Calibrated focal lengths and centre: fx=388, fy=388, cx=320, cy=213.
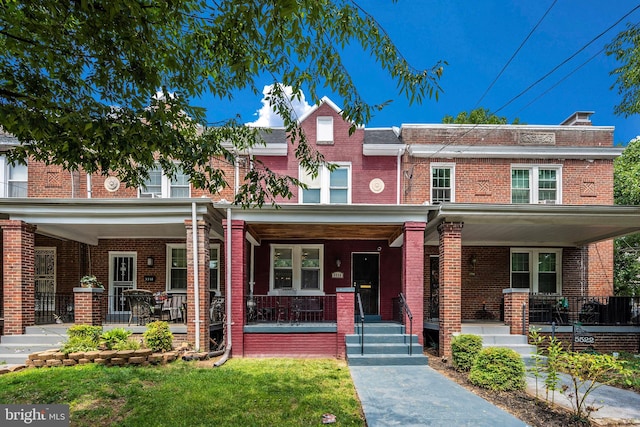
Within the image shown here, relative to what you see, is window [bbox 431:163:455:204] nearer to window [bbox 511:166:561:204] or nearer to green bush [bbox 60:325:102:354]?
window [bbox 511:166:561:204]

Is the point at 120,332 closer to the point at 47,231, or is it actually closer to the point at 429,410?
the point at 47,231

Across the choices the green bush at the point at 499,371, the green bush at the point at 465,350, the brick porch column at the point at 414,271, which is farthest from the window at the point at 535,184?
the green bush at the point at 499,371

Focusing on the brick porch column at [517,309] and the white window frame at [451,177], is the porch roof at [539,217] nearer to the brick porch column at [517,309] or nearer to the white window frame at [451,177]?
the brick porch column at [517,309]

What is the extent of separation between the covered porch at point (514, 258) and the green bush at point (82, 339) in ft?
28.0

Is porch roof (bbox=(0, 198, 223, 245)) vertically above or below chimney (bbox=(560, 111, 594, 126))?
below

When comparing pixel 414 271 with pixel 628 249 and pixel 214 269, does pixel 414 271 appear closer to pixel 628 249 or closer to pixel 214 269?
pixel 214 269

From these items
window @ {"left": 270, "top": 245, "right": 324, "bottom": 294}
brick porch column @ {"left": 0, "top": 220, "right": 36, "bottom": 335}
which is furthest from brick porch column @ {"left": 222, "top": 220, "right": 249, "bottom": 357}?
brick porch column @ {"left": 0, "top": 220, "right": 36, "bottom": 335}

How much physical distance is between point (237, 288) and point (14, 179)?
30.5 feet

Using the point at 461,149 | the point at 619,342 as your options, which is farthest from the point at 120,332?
the point at 619,342

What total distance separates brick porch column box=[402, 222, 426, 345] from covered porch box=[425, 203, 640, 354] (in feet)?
1.73

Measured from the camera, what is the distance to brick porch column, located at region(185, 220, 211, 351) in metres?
9.83

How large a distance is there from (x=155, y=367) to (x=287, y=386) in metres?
3.30

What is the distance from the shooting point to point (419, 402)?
20.4 ft

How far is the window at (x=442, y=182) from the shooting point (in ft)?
44.9
